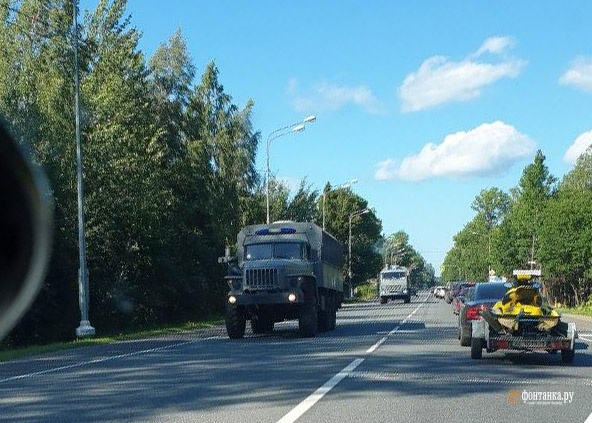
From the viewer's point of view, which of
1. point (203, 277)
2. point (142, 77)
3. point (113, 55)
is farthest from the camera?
point (203, 277)

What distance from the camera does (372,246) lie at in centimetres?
10856

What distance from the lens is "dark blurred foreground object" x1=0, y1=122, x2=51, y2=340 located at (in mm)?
31578

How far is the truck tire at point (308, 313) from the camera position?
24672 millimetres

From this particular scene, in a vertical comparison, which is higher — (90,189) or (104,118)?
(104,118)

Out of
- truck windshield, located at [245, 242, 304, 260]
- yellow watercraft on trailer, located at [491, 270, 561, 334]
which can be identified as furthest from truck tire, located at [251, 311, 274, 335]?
yellow watercraft on trailer, located at [491, 270, 561, 334]

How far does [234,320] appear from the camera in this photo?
81.5 feet

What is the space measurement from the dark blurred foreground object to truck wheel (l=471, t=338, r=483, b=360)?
1964cm

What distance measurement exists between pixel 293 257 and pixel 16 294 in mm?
12602

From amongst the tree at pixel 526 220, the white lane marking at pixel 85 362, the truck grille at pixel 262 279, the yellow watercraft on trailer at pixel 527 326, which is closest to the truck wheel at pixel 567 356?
the yellow watercraft on trailer at pixel 527 326

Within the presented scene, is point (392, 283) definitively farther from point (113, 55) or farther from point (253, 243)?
point (253, 243)

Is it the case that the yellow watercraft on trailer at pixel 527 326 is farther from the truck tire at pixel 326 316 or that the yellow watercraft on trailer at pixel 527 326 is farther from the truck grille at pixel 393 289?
the truck grille at pixel 393 289

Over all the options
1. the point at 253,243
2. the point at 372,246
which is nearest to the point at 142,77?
the point at 253,243

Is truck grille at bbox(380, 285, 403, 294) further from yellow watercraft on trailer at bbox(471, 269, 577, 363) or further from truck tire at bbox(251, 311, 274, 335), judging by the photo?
yellow watercraft on trailer at bbox(471, 269, 577, 363)

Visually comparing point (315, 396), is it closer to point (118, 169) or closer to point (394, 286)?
point (118, 169)
